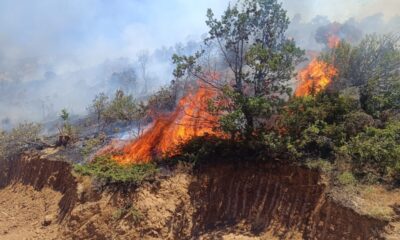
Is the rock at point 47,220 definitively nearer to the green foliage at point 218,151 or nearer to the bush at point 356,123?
the green foliage at point 218,151

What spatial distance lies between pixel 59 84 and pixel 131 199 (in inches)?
3863

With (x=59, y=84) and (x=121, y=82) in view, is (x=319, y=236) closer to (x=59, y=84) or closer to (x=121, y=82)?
(x=121, y=82)

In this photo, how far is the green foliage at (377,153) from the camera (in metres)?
12.5

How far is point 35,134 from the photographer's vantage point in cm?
2514

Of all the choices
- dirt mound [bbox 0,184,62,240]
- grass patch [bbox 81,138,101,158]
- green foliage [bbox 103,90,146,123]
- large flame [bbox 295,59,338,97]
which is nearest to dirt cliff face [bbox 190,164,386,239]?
large flame [bbox 295,59,338,97]

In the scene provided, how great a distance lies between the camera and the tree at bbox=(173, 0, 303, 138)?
599 inches

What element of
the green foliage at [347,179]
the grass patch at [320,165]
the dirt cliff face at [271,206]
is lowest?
the dirt cliff face at [271,206]

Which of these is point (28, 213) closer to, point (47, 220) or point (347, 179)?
point (47, 220)

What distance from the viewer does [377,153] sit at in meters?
12.7

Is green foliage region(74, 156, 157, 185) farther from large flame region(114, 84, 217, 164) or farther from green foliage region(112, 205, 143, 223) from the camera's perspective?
green foliage region(112, 205, 143, 223)

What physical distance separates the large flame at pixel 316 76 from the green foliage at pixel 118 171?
803cm

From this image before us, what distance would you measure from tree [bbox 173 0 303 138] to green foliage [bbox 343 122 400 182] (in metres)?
3.37

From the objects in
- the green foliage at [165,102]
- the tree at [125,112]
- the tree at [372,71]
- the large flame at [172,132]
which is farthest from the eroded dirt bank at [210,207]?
the green foliage at [165,102]

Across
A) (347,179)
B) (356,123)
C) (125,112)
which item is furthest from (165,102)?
(347,179)
